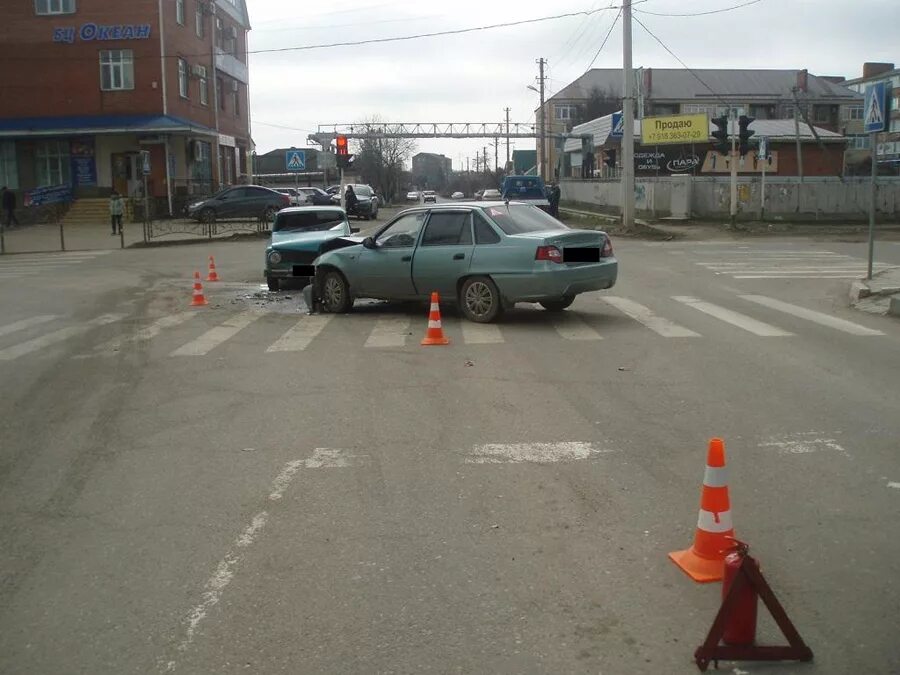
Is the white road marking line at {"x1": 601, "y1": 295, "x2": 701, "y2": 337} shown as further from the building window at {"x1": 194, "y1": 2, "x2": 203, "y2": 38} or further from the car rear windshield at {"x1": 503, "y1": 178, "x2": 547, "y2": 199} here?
the building window at {"x1": 194, "y1": 2, "x2": 203, "y2": 38}

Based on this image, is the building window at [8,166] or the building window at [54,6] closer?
the building window at [54,6]

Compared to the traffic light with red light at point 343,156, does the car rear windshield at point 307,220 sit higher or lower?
lower

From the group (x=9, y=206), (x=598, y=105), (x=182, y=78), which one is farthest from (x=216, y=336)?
(x=598, y=105)

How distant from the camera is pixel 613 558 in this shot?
498cm

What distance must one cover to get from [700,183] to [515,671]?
3787cm

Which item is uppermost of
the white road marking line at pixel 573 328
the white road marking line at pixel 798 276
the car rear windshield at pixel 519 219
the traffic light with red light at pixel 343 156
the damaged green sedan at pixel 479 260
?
the traffic light with red light at pixel 343 156

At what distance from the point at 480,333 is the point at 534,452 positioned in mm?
5572

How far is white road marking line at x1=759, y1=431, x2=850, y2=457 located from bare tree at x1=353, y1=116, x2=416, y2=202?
3050 inches

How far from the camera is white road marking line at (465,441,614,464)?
6816 millimetres

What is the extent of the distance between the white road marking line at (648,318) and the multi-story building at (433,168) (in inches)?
5516

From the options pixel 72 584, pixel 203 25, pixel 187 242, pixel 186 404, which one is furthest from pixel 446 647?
pixel 203 25

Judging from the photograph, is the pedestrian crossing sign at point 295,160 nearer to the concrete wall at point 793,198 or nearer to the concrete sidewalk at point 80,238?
the concrete sidewalk at point 80,238

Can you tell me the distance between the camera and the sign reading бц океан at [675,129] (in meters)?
44.1

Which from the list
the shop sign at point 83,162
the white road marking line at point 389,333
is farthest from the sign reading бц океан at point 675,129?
the white road marking line at point 389,333
